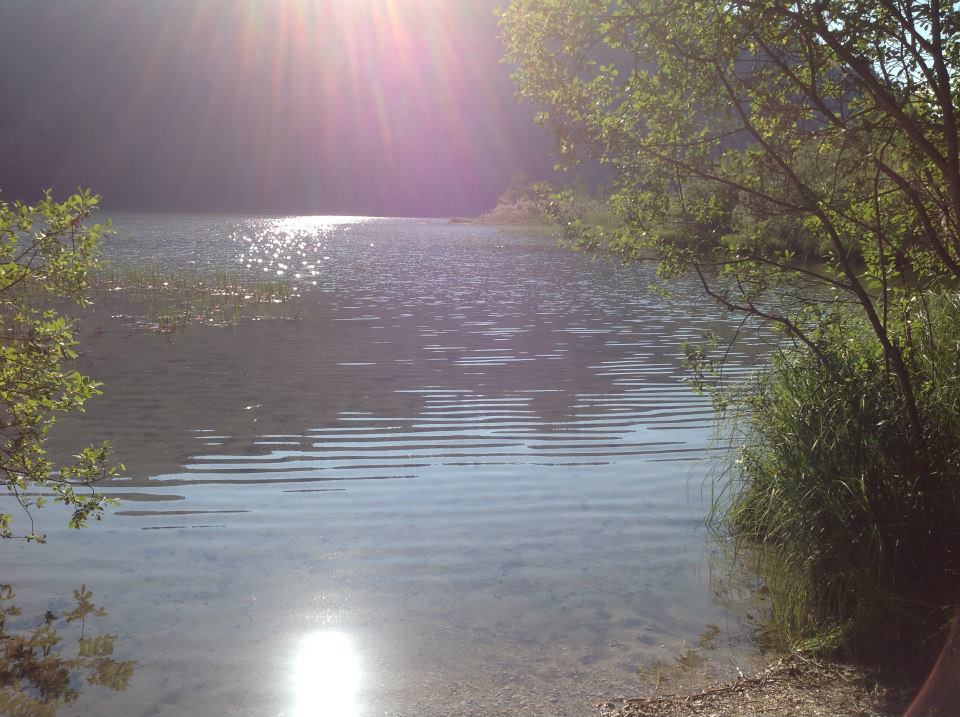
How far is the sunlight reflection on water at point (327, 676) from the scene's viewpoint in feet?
→ 16.7

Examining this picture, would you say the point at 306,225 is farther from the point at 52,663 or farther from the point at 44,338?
the point at 52,663

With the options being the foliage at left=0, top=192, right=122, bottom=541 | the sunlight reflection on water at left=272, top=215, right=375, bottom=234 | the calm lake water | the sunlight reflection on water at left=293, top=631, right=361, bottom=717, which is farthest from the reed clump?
the sunlight reflection on water at left=272, top=215, right=375, bottom=234

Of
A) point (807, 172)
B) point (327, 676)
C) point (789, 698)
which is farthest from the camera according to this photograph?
point (807, 172)

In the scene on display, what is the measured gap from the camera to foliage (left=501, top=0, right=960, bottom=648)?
5344 mm

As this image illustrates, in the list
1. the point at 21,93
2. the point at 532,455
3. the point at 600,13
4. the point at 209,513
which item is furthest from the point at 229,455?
the point at 21,93

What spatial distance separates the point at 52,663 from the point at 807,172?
6.21 meters

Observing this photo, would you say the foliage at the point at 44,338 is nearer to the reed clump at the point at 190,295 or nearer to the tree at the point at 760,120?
the tree at the point at 760,120

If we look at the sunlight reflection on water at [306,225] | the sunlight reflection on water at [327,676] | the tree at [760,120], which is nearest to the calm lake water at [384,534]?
the sunlight reflection on water at [327,676]

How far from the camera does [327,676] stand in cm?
543

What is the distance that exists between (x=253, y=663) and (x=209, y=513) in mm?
2813

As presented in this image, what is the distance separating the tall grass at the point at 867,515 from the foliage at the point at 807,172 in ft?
0.05

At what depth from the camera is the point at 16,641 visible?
5.66 m

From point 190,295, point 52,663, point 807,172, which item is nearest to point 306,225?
point 190,295

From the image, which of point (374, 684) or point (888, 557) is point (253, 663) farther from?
point (888, 557)
